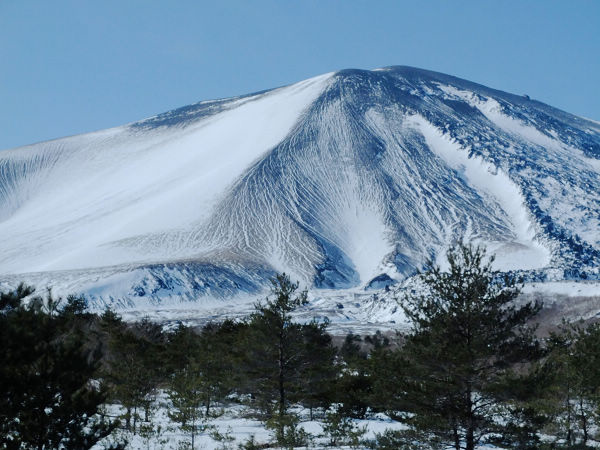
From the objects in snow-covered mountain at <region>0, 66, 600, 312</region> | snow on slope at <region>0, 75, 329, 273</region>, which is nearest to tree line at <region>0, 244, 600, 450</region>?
snow-covered mountain at <region>0, 66, 600, 312</region>

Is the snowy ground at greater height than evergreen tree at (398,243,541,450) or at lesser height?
lesser

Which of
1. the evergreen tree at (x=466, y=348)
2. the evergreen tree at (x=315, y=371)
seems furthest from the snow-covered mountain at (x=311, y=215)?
the evergreen tree at (x=466, y=348)

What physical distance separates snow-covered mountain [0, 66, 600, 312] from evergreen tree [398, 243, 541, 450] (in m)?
94.8

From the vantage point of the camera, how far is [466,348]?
1486 centimetres

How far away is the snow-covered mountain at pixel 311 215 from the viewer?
124 metres

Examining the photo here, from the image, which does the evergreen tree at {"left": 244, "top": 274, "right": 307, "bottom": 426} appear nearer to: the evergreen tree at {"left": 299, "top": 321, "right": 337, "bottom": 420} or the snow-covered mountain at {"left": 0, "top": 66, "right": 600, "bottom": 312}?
the evergreen tree at {"left": 299, "top": 321, "right": 337, "bottom": 420}

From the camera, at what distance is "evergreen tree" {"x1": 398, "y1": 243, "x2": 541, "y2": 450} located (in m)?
15.2

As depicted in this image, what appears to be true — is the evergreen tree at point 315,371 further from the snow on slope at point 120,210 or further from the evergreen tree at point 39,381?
the snow on slope at point 120,210

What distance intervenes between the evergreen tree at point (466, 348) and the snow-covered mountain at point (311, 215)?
9477 centimetres

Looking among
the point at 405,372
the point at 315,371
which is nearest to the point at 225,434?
the point at 315,371

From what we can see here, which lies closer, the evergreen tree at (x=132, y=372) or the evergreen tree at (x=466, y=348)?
the evergreen tree at (x=466, y=348)

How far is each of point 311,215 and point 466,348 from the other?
138616mm

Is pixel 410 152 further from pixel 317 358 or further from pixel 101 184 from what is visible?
pixel 317 358

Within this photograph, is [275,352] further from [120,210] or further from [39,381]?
[120,210]
